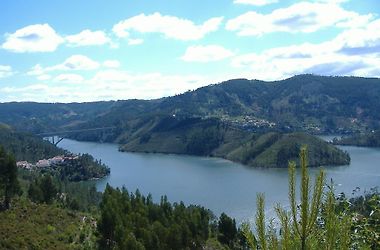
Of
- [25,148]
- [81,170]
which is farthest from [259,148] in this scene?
[25,148]

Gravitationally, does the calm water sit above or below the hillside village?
below

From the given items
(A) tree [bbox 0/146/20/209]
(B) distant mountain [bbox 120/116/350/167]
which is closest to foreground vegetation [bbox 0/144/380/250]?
(A) tree [bbox 0/146/20/209]

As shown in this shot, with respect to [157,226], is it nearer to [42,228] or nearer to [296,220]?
[42,228]

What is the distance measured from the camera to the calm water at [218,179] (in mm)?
91688

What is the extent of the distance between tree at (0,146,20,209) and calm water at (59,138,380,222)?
132ft

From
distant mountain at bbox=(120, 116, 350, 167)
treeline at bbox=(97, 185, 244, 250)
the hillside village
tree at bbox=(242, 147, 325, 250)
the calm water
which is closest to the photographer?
tree at bbox=(242, 147, 325, 250)

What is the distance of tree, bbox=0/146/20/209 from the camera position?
39.2m

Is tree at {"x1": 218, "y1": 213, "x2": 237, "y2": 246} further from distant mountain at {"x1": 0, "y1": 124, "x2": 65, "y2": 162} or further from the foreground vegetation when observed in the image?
distant mountain at {"x1": 0, "y1": 124, "x2": 65, "y2": 162}

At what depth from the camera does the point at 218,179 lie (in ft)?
399

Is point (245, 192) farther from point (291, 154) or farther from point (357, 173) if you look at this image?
point (291, 154)

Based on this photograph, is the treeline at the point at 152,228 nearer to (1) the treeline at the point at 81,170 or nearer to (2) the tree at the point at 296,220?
(2) the tree at the point at 296,220

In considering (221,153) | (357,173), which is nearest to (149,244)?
(357,173)

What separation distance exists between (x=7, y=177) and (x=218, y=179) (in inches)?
3373

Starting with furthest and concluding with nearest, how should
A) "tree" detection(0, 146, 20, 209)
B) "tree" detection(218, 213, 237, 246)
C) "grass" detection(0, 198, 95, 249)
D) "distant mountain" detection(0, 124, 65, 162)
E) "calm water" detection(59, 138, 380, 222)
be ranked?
"distant mountain" detection(0, 124, 65, 162)
"calm water" detection(59, 138, 380, 222)
"tree" detection(218, 213, 237, 246)
"tree" detection(0, 146, 20, 209)
"grass" detection(0, 198, 95, 249)
